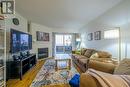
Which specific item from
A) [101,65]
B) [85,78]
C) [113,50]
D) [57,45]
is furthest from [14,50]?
[57,45]

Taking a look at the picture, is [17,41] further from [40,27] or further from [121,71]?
[40,27]

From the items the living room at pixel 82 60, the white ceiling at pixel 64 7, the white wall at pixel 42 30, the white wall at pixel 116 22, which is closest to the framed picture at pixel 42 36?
the white wall at pixel 42 30

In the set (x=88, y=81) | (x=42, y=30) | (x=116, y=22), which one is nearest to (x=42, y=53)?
(x=42, y=30)

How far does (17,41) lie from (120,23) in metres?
3.35

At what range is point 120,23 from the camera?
356 centimetres

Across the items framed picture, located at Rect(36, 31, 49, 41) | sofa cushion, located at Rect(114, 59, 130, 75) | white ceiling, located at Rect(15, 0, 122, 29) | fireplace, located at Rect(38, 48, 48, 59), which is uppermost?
white ceiling, located at Rect(15, 0, 122, 29)

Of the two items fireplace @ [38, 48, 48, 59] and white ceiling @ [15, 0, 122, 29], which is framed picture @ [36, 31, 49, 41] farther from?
white ceiling @ [15, 0, 122, 29]

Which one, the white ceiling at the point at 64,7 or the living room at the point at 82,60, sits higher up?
the white ceiling at the point at 64,7

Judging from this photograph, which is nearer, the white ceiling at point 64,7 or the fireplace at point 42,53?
the white ceiling at point 64,7

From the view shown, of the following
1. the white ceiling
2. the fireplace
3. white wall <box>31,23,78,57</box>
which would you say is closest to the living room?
the white ceiling

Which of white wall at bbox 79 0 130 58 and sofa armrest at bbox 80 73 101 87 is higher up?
white wall at bbox 79 0 130 58

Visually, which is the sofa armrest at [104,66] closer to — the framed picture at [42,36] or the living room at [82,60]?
the living room at [82,60]

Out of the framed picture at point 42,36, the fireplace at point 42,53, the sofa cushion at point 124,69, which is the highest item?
the framed picture at point 42,36

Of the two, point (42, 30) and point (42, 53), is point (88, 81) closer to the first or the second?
point (42, 53)
